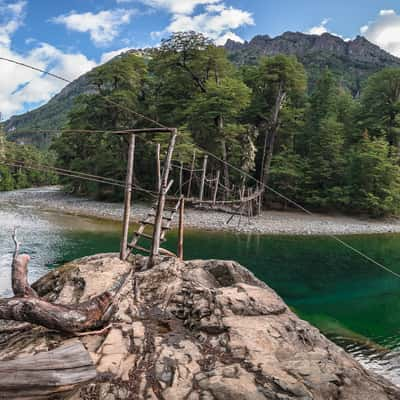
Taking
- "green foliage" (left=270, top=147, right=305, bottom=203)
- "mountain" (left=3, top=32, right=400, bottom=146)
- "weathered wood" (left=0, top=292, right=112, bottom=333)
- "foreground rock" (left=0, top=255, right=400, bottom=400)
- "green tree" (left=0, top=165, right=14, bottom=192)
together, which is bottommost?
"green tree" (left=0, top=165, right=14, bottom=192)

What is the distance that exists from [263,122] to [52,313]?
30.2m

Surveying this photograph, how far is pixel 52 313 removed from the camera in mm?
3896

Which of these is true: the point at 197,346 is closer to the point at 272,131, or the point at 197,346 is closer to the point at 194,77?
the point at 272,131

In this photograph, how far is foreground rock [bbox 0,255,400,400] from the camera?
3.16 metres

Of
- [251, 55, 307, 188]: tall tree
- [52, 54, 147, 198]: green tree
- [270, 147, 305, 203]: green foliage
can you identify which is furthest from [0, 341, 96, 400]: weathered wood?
[52, 54, 147, 198]: green tree

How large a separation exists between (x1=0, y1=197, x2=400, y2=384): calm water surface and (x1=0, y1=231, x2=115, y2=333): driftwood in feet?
17.9

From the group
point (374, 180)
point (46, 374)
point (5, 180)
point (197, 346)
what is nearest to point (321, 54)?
point (374, 180)

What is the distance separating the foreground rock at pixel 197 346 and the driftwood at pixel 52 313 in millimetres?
162

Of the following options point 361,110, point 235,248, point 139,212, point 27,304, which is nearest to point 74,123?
point 139,212

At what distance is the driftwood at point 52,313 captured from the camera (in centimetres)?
387

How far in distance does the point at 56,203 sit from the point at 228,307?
2872cm

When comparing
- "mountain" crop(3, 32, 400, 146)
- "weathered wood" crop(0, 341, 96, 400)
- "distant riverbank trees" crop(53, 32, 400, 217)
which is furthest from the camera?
"mountain" crop(3, 32, 400, 146)

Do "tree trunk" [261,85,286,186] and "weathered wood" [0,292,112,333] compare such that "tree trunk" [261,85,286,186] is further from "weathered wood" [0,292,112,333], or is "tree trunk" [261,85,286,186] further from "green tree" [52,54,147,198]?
"weathered wood" [0,292,112,333]

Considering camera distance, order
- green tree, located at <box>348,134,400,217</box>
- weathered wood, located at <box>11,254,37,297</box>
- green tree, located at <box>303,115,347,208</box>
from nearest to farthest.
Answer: weathered wood, located at <box>11,254,37,297</box>
green tree, located at <box>348,134,400,217</box>
green tree, located at <box>303,115,347,208</box>
